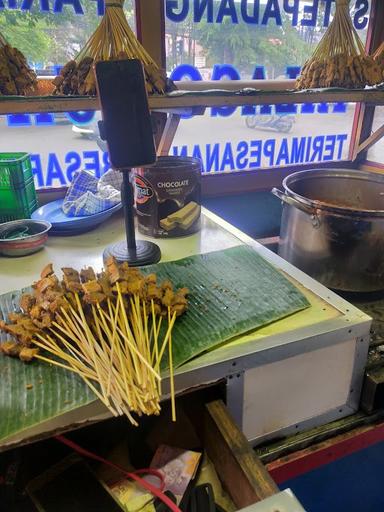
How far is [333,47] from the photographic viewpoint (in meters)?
Result: 1.32

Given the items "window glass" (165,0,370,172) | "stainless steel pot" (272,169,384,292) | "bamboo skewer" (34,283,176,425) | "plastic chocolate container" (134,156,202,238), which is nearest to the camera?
"bamboo skewer" (34,283,176,425)

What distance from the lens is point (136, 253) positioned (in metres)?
1.18

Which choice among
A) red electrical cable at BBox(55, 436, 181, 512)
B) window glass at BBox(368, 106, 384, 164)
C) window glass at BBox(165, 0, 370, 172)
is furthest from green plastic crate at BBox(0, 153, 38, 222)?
window glass at BBox(368, 106, 384, 164)

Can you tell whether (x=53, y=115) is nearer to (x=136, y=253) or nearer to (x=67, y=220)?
(x=67, y=220)

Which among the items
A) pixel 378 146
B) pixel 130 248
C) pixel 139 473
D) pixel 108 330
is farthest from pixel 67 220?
pixel 378 146

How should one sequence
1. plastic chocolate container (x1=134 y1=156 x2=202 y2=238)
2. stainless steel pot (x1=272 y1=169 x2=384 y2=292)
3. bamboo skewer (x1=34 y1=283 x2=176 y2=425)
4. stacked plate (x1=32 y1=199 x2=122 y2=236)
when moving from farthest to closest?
stacked plate (x1=32 y1=199 x2=122 y2=236)
plastic chocolate container (x1=134 y1=156 x2=202 y2=238)
stainless steel pot (x1=272 y1=169 x2=384 y2=292)
bamboo skewer (x1=34 y1=283 x2=176 y2=425)

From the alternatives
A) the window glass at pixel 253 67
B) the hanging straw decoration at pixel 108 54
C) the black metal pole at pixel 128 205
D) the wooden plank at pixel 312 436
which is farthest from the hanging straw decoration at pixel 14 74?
the wooden plank at pixel 312 436

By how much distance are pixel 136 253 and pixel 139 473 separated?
56cm

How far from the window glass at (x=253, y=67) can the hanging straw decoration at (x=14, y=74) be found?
74 centimetres

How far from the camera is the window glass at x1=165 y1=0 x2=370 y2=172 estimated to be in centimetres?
167

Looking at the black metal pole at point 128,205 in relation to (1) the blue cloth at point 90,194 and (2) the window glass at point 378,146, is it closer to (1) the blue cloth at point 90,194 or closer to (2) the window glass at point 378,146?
(1) the blue cloth at point 90,194

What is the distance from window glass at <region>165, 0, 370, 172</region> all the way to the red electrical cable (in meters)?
1.31

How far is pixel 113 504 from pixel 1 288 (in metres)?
0.58

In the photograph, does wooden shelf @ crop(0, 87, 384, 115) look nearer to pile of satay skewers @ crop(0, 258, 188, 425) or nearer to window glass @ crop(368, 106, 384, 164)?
pile of satay skewers @ crop(0, 258, 188, 425)
